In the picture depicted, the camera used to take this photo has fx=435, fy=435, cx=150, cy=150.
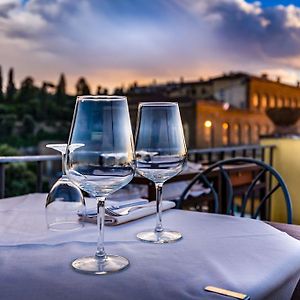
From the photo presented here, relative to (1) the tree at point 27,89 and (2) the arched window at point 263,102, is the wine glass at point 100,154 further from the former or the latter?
(2) the arched window at point 263,102

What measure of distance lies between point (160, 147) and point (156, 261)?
251 mm

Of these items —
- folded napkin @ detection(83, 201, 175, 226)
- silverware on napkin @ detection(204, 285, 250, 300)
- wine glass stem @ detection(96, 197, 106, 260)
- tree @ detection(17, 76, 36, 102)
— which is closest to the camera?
silverware on napkin @ detection(204, 285, 250, 300)

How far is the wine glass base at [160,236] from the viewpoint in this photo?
0.73 metres

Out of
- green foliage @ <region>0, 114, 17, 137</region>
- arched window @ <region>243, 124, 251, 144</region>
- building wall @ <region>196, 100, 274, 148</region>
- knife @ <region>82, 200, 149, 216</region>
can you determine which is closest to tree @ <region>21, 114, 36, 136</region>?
green foliage @ <region>0, 114, 17, 137</region>

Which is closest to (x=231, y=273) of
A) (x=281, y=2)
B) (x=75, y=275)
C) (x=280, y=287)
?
(x=280, y=287)

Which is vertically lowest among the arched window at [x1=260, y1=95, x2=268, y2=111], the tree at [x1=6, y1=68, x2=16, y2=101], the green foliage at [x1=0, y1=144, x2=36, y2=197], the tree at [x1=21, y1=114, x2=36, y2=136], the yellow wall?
the green foliage at [x1=0, y1=144, x2=36, y2=197]

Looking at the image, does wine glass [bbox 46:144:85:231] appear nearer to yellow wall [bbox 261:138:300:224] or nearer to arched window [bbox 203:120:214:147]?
yellow wall [bbox 261:138:300:224]

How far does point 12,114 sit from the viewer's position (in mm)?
8188

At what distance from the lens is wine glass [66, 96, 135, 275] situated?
615mm

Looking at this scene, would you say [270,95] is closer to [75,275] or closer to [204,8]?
[204,8]

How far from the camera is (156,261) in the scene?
0.62 metres

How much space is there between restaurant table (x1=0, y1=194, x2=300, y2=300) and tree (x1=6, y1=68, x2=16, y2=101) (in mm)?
7316

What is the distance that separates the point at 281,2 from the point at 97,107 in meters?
6.81

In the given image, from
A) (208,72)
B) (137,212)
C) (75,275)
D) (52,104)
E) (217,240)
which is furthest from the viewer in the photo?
(208,72)
